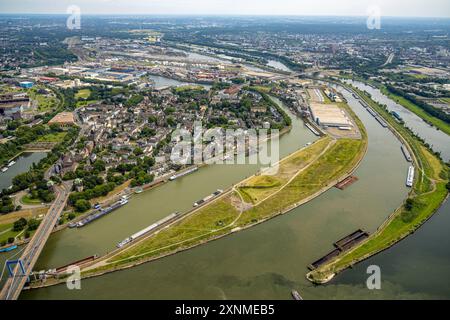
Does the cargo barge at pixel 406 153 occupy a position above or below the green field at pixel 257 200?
above

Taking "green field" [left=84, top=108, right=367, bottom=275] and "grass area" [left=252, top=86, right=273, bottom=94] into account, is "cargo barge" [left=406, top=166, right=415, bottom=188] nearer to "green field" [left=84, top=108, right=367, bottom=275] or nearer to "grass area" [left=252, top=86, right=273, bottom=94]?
"green field" [left=84, top=108, right=367, bottom=275]

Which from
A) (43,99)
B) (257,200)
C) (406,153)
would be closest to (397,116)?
(406,153)

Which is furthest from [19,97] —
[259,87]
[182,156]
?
[259,87]

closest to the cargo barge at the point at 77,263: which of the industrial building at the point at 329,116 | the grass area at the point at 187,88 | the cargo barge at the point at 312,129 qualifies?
the cargo barge at the point at 312,129

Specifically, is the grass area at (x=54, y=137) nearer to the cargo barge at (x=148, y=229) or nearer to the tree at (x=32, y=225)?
the tree at (x=32, y=225)

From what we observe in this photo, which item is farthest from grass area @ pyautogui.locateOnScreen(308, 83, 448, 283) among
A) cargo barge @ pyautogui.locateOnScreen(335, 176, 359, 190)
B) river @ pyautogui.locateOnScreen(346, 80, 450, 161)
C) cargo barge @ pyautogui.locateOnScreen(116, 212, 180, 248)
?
cargo barge @ pyautogui.locateOnScreen(116, 212, 180, 248)

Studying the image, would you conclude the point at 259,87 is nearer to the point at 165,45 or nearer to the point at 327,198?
the point at 327,198
